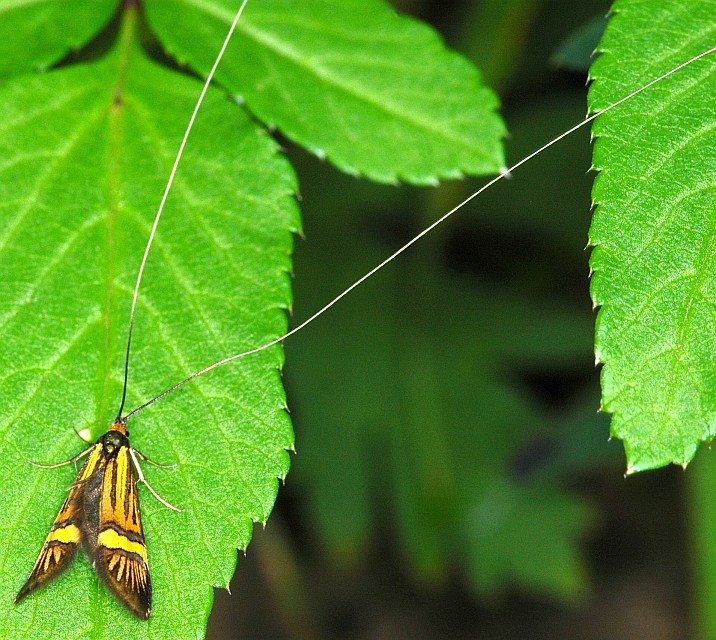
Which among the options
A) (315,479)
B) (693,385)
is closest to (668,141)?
(693,385)

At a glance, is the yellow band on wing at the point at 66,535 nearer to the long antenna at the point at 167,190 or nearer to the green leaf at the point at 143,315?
the green leaf at the point at 143,315

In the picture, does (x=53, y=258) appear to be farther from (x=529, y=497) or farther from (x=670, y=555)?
(x=670, y=555)

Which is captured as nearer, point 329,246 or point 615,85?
point 615,85

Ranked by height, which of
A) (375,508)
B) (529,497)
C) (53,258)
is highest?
(53,258)

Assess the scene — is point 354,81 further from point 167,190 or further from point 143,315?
point 143,315

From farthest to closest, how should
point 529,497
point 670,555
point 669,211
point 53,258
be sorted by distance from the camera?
point 670,555, point 529,497, point 53,258, point 669,211

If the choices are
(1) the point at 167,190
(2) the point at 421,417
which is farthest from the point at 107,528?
(2) the point at 421,417
